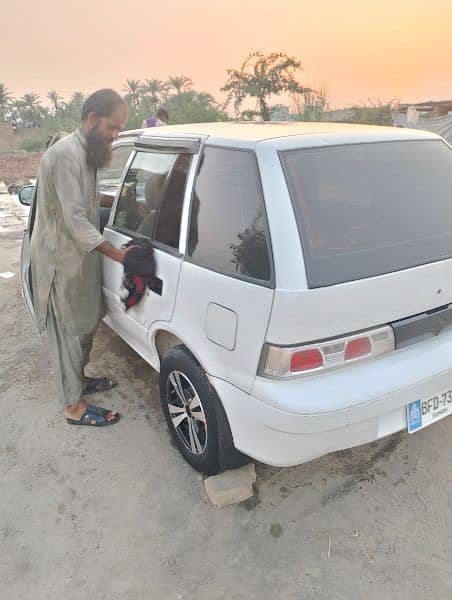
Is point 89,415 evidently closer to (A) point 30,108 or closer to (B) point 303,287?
(B) point 303,287

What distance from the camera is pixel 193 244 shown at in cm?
215

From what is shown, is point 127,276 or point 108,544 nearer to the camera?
point 108,544

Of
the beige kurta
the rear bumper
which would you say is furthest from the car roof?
the rear bumper

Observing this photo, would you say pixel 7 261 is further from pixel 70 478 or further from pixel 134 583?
pixel 134 583

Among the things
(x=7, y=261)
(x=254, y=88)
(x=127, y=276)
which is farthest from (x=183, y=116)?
(x=127, y=276)

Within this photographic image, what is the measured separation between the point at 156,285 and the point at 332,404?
112 centimetres

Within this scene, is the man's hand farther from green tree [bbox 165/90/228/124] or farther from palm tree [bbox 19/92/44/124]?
palm tree [bbox 19/92/44/124]

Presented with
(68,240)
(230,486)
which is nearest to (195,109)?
(68,240)

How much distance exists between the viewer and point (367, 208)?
199 cm

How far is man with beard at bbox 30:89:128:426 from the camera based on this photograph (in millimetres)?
2430

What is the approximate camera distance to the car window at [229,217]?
1.84 m

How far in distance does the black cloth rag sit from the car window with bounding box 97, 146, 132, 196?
2.65 ft

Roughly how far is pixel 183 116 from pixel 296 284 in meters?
33.4

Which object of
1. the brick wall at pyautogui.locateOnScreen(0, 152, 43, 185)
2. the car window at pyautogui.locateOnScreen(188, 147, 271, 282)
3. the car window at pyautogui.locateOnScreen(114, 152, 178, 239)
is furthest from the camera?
the brick wall at pyautogui.locateOnScreen(0, 152, 43, 185)
